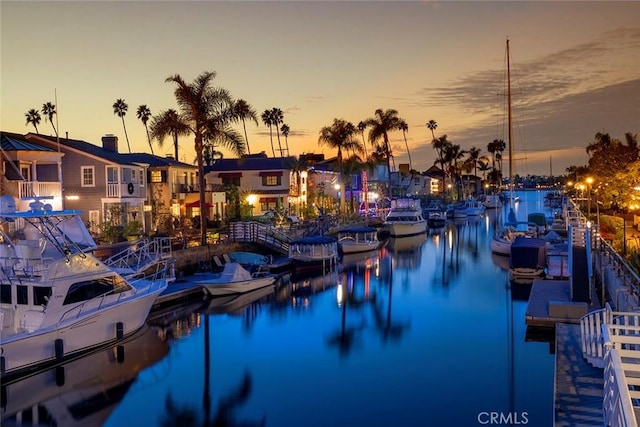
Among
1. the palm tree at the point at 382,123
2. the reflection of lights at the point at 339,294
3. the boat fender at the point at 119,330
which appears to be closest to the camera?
the boat fender at the point at 119,330

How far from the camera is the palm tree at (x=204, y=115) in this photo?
40188mm

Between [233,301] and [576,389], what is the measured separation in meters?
22.7

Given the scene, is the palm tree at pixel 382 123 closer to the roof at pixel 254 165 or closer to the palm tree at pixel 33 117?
the roof at pixel 254 165

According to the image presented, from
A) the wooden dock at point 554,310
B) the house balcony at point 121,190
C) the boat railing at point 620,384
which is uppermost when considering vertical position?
the house balcony at point 121,190

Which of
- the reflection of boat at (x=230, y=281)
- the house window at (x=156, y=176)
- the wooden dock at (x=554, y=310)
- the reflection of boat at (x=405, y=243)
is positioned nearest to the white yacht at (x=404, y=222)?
the reflection of boat at (x=405, y=243)

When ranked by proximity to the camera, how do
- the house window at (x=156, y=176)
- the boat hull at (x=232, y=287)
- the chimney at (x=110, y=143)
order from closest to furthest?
the boat hull at (x=232, y=287), the house window at (x=156, y=176), the chimney at (x=110, y=143)

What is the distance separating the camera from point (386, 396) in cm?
1953

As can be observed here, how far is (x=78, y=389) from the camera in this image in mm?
19938

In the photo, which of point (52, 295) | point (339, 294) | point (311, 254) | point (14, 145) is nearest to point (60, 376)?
point (52, 295)

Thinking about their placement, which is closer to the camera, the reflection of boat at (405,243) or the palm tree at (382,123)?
the reflection of boat at (405,243)

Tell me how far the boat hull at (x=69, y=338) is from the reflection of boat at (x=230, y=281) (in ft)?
25.7

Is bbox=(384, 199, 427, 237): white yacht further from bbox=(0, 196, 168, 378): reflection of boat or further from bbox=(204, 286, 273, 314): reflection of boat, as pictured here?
bbox=(0, 196, 168, 378): reflection of boat

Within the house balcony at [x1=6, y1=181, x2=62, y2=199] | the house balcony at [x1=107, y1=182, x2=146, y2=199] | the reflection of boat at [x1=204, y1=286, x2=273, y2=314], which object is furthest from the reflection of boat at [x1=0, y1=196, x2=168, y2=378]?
the house balcony at [x1=107, y1=182, x2=146, y2=199]

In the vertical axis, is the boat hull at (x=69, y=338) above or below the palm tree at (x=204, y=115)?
below
